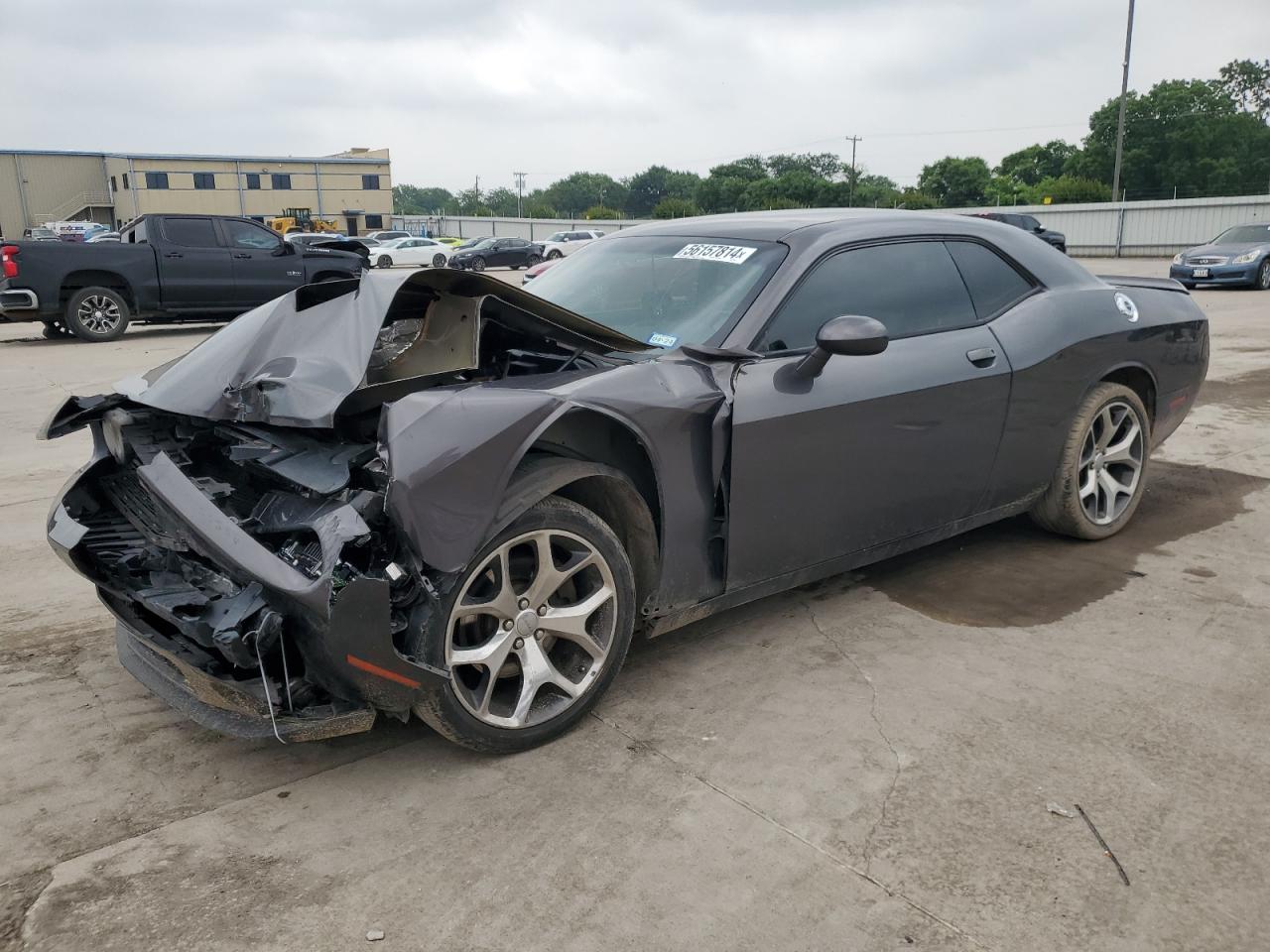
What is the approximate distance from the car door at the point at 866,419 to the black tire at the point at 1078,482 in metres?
0.63

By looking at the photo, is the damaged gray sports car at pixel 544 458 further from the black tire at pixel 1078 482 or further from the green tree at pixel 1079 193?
the green tree at pixel 1079 193

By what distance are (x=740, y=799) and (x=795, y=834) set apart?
8.0 inches

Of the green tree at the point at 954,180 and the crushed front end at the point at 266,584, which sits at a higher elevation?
the green tree at the point at 954,180

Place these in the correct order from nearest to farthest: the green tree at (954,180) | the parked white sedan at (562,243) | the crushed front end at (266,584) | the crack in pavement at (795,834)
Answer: the crack in pavement at (795,834) → the crushed front end at (266,584) → the parked white sedan at (562,243) → the green tree at (954,180)

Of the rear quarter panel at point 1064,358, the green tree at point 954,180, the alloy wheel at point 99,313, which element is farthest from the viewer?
the green tree at point 954,180

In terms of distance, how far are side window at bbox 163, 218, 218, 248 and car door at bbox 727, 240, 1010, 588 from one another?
12.9 meters

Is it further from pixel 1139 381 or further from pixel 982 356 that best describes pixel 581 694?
pixel 1139 381

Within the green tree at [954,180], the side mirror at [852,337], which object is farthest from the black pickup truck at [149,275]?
the green tree at [954,180]

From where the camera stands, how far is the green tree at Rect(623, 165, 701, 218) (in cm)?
13138

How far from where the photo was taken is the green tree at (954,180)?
87750 millimetres

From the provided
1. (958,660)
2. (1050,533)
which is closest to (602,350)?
(958,660)

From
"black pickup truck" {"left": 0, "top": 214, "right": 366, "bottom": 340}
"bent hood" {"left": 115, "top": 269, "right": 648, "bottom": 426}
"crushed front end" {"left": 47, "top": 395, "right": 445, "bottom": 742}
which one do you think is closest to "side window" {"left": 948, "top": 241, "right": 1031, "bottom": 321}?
"bent hood" {"left": 115, "top": 269, "right": 648, "bottom": 426}

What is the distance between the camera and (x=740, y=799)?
270 centimetres

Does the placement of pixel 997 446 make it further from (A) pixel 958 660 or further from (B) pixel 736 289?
(B) pixel 736 289
